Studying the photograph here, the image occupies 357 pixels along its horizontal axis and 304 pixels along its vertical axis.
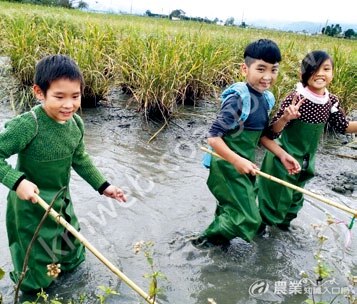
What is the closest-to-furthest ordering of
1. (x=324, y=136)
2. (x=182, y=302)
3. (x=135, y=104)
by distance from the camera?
(x=182, y=302) → (x=324, y=136) → (x=135, y=104)

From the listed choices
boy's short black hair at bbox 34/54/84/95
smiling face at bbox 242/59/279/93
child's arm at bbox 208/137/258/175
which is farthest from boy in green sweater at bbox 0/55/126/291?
smiling face at bbox 242/59/279/93

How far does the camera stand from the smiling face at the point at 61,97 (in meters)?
2.29

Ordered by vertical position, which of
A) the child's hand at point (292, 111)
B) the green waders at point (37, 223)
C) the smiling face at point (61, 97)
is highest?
the smiling face at point (61, 97)

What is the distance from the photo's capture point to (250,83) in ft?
9.75

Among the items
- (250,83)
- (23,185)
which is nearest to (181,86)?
(250,83)

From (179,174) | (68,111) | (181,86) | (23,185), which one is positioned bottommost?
(179,174)

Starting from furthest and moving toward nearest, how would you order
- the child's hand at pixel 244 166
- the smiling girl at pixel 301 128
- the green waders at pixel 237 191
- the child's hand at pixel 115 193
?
1. the smiling girl at pixel 301 128
2. the green waders at pixel 237 191
3. the child's hand at pixel 244 166
4. the child's hand at pixel 115 193

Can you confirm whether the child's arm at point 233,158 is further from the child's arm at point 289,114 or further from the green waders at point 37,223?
the green waders at point 37,223

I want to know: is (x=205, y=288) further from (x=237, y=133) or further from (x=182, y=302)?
(x=237, y=133)

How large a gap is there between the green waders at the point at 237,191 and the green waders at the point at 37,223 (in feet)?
3.21

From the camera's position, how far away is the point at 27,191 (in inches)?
84.2

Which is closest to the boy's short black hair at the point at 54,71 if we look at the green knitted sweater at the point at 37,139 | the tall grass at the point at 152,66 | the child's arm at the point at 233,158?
the green knitted sweater at the point at 37,139

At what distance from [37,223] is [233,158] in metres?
1.15

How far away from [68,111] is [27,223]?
62cm
